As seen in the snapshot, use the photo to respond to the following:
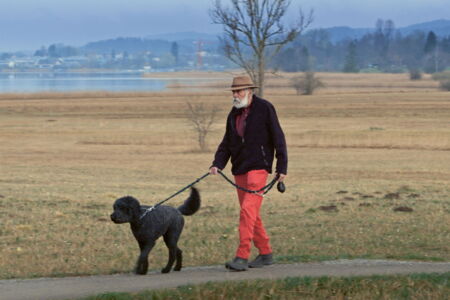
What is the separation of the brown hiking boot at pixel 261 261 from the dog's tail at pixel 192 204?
2.78ft

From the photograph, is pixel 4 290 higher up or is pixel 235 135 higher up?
pixel 235 135

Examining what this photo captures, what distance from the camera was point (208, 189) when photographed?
24969 millimetres

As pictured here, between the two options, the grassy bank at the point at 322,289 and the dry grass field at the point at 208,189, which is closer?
the grassy bank at the point at 322,289

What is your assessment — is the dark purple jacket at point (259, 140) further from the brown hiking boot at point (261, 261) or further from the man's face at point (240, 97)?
the brown hiking boot at point (261, 261)

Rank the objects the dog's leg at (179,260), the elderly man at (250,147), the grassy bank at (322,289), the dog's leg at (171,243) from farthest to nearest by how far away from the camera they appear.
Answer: the dog's leg at (179,260), the dog's leg at (171,243), the elderly man at (250,147), the grassy bank at (322,289)

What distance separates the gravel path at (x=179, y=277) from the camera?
7852 millimetres

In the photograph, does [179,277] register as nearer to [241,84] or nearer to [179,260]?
[179,260]

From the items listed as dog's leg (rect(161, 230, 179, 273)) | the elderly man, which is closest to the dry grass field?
dog's leg (rect(161, 230, 179, 273))

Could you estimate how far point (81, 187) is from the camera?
79.3ft

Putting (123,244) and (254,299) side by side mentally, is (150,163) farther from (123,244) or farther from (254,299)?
(254,299)

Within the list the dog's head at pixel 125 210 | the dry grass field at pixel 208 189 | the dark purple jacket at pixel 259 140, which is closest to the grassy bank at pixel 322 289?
the dog's head at pixel 125 210

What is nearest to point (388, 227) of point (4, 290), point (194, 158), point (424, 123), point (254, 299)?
point (254, 299)

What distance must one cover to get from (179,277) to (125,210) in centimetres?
97

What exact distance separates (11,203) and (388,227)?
864cm
